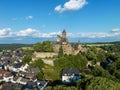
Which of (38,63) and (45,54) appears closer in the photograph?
(38,63)

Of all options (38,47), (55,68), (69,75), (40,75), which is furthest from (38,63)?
(69,75)

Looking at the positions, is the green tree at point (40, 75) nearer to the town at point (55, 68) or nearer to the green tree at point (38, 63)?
the town at point (55, 68)

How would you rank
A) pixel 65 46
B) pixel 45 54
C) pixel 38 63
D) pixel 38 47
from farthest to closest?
pixel 38 47, pixel 65 46, pixel 45 54, pixel 38 63

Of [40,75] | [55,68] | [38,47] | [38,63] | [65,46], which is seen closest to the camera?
[40,75]

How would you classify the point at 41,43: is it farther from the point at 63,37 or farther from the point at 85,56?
the point at 85,56

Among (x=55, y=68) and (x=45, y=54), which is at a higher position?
(x=45, y=54)

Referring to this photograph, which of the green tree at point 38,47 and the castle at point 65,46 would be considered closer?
the castle at point 65,46

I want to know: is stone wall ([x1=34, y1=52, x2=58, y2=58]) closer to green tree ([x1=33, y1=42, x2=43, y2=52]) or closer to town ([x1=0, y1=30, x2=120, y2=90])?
town ([x1=0, y1=30, x2=120, y2=90])

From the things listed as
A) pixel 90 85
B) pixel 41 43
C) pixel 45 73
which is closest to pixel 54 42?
pixel 41 43

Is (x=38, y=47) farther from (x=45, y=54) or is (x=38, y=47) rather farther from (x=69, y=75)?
(x=69, y=75)

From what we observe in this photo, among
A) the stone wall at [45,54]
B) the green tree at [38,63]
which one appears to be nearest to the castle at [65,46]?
the stone wall at [45,54]

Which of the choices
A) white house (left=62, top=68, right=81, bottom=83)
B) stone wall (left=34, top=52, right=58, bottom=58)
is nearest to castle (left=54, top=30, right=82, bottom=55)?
stone wall (left=34, top=52, right=58, bottom=58)
